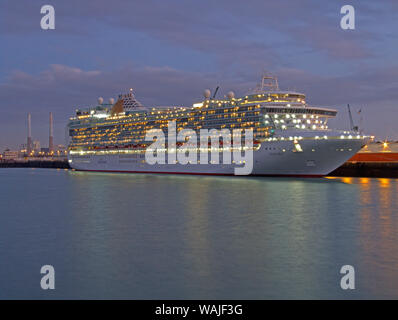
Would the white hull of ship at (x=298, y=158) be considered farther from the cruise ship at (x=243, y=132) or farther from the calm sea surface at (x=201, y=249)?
the calm sea surface at (x=201, y=249)

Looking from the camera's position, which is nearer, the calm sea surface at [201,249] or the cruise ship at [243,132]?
the calm sea surface at [201,249]

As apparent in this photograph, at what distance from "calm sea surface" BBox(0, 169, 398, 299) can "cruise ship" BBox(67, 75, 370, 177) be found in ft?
76.7

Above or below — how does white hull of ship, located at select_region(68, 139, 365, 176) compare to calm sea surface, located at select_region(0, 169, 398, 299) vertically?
above

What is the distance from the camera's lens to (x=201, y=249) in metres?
18.8

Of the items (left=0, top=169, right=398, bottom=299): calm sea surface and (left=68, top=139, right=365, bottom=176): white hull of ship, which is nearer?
(left=0, top=169, right=398, bottom=299): calm sea surface

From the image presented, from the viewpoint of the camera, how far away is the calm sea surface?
13.5 m

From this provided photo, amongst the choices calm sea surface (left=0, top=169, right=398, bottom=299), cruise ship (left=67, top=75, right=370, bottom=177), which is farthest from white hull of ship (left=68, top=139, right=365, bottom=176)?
calm sea surface (left=0, top=169, right=398, bottom=299)

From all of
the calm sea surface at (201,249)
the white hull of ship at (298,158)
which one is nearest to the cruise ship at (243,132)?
the white hull of ship at (298,158)

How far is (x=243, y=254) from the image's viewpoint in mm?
17859

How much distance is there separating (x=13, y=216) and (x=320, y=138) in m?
38.3

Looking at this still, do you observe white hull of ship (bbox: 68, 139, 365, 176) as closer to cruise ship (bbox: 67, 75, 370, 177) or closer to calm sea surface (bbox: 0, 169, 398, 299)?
cruise ship (bbox: 67, 75, 370, 177)

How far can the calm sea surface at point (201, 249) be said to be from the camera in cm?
1348

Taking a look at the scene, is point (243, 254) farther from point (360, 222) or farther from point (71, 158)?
point (71, 158)

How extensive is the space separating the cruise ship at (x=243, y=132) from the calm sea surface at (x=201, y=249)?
76.7 feet
